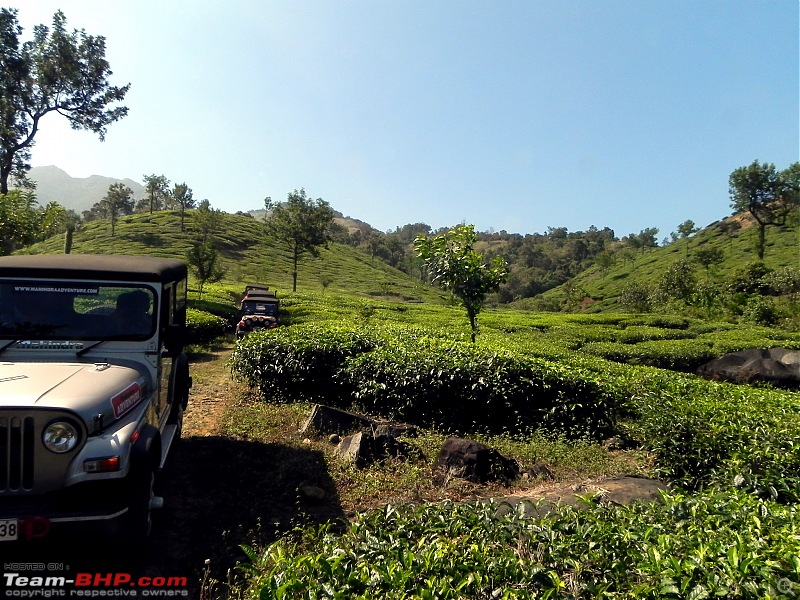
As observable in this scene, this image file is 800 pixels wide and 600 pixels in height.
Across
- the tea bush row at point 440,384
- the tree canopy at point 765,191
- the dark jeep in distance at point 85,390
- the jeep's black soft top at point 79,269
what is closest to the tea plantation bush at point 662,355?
the tea bush row at point 440,384

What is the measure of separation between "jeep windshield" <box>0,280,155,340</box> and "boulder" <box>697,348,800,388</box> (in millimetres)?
12993

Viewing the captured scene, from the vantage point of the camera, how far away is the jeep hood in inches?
142

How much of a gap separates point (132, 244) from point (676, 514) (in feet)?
235

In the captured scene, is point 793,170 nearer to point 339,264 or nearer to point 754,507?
point 339,264

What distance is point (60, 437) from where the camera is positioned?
3.58 meters

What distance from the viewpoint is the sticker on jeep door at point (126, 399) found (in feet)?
13.2

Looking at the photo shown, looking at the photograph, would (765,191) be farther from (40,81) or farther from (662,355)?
(40,81)

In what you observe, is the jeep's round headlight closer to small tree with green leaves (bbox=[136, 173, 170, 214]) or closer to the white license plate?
the white license plate

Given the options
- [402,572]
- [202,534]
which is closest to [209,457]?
[202,534]

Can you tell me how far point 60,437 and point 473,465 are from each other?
435 cm

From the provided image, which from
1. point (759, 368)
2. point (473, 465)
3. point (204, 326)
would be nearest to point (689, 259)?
point (759, 368)

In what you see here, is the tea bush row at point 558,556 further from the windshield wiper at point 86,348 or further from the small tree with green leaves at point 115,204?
the small tree with green leaves at point 115,204

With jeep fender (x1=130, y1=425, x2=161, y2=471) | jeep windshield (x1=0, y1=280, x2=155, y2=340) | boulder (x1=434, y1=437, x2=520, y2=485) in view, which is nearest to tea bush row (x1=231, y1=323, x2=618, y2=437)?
boulder (x1=434, y1=437, x2=520, y2=485)

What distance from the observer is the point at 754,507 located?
125 inches
